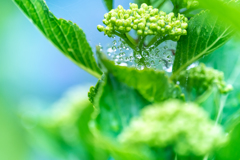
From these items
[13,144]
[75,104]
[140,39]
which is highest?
[140,39]

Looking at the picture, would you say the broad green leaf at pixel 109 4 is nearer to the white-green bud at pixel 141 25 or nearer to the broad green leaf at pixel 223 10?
the white-green bud at pixel 141 25

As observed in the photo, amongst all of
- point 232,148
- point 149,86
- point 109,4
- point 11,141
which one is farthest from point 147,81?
point 11,141

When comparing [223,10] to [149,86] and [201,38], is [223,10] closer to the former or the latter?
[149,86]

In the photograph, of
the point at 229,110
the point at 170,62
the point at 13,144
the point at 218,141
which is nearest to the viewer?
the point at 218,141

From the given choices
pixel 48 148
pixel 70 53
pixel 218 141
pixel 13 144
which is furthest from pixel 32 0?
pixel 13 144

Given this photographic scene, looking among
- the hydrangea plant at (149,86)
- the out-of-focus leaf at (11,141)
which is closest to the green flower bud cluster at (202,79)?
the hydrangea plant at (149,86)

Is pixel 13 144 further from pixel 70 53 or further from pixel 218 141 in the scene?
pixel 218 141
